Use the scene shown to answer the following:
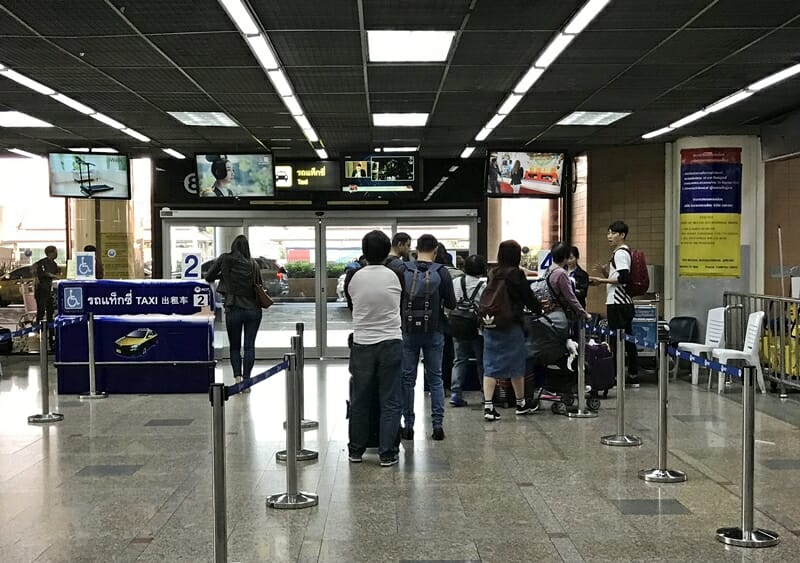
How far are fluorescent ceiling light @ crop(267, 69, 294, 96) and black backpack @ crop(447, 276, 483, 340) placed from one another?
2.56 metres

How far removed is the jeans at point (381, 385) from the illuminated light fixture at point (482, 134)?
5.79 metres

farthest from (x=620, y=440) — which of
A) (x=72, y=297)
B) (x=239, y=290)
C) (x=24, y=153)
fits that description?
(x=24, y=153)

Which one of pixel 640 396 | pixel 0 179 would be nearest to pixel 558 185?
pixel 640 396

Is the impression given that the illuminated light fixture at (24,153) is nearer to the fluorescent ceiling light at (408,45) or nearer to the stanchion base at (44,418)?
the stanchion base at (44,418)

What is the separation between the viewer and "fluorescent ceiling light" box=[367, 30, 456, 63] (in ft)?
22.1

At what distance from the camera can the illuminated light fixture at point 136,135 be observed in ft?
36.3

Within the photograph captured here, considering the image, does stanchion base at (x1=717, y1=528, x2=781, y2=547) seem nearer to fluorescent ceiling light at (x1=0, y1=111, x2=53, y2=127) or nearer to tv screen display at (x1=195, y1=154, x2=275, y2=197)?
tv screen display at (x1=195, y1=154, x2=275, y2=197)

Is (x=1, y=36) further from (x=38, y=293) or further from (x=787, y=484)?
(x=38, y=293)

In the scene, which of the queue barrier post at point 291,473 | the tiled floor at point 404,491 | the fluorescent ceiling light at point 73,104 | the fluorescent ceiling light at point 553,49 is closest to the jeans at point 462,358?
the tiled floor at point 404,491

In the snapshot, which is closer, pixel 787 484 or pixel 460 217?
pixel 787 484

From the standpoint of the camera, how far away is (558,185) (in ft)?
38.2

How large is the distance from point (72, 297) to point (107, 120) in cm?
232

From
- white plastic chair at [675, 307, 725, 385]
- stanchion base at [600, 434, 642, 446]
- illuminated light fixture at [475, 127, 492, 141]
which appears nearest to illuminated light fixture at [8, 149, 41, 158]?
illuminated light fixture at [475, 127, 492, 141]

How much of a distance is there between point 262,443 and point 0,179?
32.0ft
